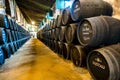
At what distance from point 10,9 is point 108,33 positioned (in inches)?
343

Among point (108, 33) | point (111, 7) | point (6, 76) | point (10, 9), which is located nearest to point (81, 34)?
point (108, 33)

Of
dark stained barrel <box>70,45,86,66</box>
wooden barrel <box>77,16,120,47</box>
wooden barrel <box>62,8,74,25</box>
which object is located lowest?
dark stained barrel <box>70,45,86,66</box>

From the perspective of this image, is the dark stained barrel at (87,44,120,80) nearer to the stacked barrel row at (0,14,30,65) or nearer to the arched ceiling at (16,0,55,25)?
the stacked barrel row at (0,14,30,65)

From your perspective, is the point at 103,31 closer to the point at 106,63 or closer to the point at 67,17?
the point at 106,63

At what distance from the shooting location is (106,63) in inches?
74.7

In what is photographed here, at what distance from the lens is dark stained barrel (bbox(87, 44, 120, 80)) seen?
72.0 inches

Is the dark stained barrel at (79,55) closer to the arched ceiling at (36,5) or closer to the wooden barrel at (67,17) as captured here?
the wooden barrel at (67,17)

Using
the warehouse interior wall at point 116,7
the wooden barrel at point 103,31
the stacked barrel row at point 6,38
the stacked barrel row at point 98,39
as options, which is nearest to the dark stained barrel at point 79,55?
the stacked barrel row at point 98,39

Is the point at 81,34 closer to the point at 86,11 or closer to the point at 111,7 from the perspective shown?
the point at 86,11

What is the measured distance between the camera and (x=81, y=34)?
290 centimetres

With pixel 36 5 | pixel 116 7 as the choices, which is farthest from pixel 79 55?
pixel 36 5

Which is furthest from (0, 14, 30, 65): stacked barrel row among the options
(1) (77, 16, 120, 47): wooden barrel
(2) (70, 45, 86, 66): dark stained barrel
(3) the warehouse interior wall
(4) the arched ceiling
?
(4) the arched ceiling

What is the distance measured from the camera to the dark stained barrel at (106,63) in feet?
6.00

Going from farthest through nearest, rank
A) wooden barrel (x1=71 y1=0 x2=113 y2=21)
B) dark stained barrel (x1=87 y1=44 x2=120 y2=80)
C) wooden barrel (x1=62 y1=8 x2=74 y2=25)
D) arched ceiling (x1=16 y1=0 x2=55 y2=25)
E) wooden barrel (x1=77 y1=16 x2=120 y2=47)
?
arched ceiling (x1=16 y1=0 x2=55 y2=25), wooden barrel (x1=62 y1=8 x2=74 y2=25), wooden barrel (x1=71 y1=0 x2=113 y2=21), wooden barrel (x1=77 y1=16 x2=120 y2=47), dark stained barrel (x1=87 y1=44 x2=120 y2=80)
